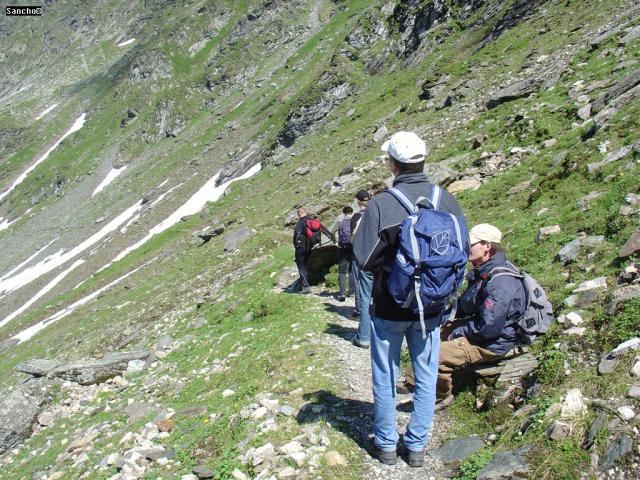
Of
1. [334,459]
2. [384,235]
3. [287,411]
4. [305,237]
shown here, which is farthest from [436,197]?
[305,237]

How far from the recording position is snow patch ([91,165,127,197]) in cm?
10379

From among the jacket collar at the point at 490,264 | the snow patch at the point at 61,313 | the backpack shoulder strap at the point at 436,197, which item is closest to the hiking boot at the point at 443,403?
the jacket collar at the point at 490,264

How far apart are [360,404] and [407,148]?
12.9ft

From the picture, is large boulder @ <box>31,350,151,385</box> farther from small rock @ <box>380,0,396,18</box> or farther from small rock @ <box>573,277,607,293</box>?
small rock @ <box>380,0,396,18</box>

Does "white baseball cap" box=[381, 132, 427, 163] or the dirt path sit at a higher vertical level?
"white baseball cap" box=[381, 132, 427, 163]

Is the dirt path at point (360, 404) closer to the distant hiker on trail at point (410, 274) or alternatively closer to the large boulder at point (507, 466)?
the distant hiker on trail at point (410, 274)

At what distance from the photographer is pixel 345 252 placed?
1225 centimetres

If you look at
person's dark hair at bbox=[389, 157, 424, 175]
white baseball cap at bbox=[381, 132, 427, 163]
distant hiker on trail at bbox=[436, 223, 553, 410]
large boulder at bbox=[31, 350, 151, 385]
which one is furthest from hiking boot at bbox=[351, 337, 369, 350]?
large boulder at bbox=[31, 350, 151, 385]

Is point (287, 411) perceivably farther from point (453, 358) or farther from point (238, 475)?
point (453, 358)

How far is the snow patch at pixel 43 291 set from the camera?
55.2 metres

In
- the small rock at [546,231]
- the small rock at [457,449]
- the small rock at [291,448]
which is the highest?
the small rock at [291,448]

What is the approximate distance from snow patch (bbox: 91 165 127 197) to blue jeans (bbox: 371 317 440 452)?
359ft

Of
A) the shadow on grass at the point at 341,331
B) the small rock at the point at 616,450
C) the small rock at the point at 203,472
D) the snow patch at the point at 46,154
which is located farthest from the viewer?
the snow patch at the point at 46,154

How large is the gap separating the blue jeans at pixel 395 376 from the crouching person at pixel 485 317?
957 millimetres
